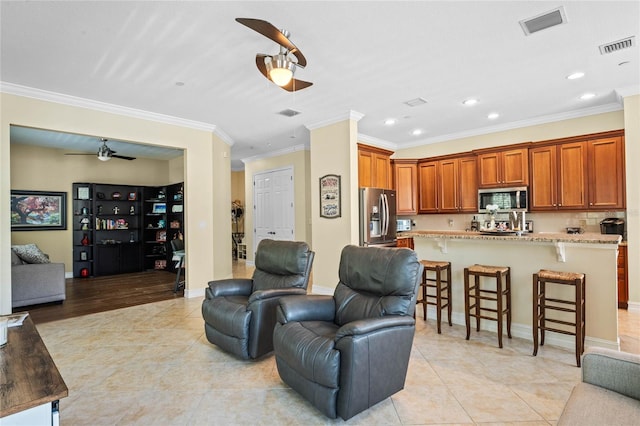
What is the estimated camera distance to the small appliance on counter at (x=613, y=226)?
4.63 m

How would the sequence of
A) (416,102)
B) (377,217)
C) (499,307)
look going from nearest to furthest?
(499,307)
(416,102)
(377,217)

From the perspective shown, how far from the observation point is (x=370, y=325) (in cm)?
201

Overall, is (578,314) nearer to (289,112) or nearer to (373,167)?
(373,167)

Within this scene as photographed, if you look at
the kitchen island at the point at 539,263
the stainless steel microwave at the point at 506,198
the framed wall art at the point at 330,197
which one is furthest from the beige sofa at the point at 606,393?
the stainless steel microwave at the point at 506,198

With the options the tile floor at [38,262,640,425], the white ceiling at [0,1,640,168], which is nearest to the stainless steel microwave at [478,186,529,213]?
the white ceiling at [0,1,640,168]

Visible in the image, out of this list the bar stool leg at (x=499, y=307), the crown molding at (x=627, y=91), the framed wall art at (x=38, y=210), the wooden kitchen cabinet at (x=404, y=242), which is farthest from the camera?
the framed wall art at (x=38, y=210)

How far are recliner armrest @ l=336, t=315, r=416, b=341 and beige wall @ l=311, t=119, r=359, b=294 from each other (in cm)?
287

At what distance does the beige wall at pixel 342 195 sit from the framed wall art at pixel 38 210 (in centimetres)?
573

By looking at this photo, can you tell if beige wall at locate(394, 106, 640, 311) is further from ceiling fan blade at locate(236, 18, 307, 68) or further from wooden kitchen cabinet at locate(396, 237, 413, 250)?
ceiling fan blade at locate(236, 18, 307, 68)

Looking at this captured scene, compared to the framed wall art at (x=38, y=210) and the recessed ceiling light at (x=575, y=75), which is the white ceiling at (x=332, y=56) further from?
the framed wall art at (x=38, y=210)

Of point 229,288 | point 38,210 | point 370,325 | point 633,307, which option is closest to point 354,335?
point 370,325

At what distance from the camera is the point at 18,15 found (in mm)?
2539

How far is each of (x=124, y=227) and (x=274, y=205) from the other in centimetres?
362

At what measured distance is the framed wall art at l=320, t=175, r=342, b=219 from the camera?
5.22 meters
